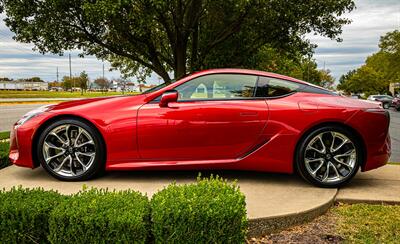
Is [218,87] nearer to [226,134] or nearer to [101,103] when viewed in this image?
[226,134]

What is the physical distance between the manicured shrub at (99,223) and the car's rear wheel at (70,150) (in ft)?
5.59

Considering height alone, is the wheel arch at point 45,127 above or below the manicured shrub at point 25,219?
above

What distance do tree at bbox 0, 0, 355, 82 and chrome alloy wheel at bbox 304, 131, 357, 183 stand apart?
795 centimetres

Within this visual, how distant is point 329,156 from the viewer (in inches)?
172

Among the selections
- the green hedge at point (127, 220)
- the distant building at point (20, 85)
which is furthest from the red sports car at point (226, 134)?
the distant building at point (20, 85)

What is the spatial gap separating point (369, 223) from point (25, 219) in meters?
2.87

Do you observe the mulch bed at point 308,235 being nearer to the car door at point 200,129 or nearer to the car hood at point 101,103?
the car door at point 200,129

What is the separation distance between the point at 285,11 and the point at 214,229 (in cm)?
1292

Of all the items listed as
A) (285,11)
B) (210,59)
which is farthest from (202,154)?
(210,59)

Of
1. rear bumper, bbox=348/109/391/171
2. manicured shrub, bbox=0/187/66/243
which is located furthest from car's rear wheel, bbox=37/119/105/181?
rear bumper, bbox=348/109/391/171

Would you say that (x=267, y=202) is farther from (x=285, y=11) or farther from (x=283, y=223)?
(x=285, y=11)

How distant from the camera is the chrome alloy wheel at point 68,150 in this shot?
451 centimetres

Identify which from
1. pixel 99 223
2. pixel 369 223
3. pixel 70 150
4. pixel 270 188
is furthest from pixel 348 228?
pixel 70 150

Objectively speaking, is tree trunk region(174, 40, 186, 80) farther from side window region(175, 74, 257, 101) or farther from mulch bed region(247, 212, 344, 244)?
mulch bed region(247, 212, 344, 244)
